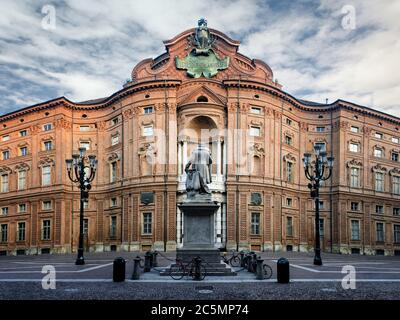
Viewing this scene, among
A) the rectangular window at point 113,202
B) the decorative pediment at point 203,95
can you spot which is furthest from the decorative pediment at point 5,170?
the decorative pediment at point 203,95

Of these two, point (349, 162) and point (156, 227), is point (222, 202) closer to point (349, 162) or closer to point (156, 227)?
point (156, 227)

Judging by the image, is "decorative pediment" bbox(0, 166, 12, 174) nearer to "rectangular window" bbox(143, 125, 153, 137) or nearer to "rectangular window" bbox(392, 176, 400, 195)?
"rectangular window" bbox(143, 125, 153, 137)

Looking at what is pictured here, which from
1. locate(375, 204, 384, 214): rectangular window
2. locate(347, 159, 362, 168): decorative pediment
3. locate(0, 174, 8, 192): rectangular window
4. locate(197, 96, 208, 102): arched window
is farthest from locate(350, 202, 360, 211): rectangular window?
locate(0, 174, 8, 192): rectangular window

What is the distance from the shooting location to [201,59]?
45438 millimetres

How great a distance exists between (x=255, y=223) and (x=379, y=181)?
1910 cm

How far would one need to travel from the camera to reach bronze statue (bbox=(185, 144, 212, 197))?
1948 centimetres

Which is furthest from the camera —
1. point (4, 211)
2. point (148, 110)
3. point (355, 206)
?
point (4, 211)

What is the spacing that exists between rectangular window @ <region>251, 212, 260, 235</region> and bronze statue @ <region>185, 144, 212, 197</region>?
934 inches

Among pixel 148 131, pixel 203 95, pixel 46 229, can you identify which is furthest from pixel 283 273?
pixel 46 229

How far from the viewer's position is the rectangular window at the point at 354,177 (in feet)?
165

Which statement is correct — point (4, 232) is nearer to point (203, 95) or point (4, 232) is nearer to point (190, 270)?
point (203, 95)

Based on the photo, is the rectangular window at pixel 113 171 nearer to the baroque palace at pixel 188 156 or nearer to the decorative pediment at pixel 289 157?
the baroque palace at pixel 188 156

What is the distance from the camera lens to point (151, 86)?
4416 centimetres
